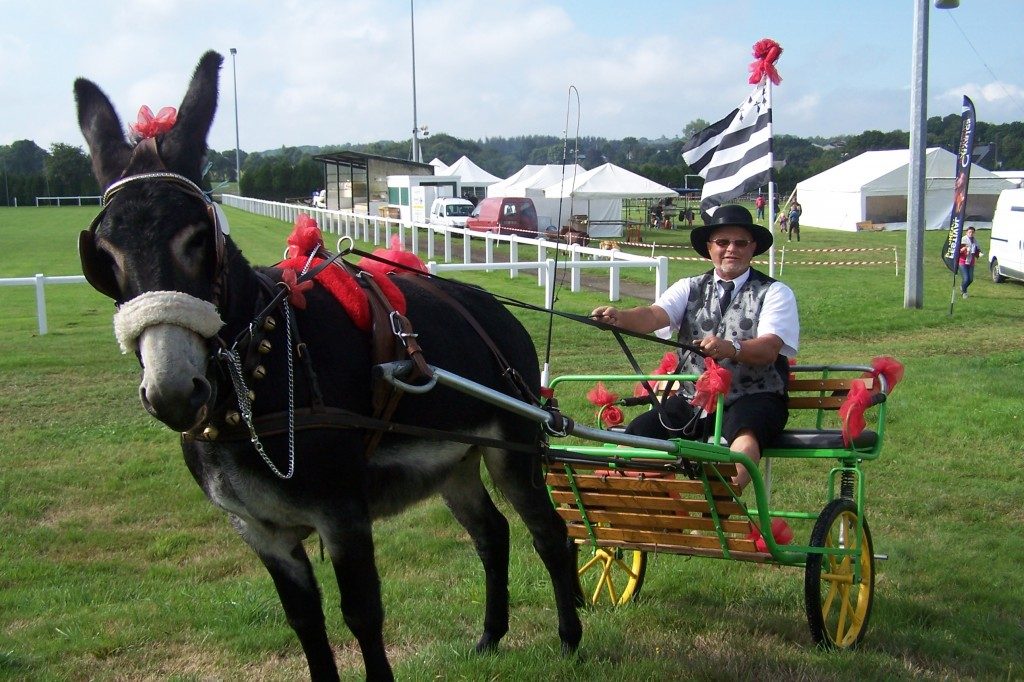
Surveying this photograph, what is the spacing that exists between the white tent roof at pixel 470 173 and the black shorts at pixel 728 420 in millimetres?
46357

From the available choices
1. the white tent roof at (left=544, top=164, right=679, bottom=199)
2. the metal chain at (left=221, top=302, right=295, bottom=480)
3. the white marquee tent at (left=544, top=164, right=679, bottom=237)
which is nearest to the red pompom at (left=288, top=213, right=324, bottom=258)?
the metal chain at (left=221, top=302, right=295, bottom=480)

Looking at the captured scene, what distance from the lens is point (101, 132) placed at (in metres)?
3.27

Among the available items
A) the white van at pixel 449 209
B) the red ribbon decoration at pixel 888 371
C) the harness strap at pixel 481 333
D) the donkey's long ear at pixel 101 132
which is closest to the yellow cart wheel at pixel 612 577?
the harness strap at pixel 481 333

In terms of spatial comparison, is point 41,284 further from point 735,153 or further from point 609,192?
point 609,192

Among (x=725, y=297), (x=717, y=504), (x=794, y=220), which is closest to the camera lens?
(x=717, y=504)

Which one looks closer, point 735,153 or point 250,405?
point 250,405

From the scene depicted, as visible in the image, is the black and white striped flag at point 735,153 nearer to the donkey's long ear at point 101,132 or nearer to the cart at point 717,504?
the cart at point 717,504

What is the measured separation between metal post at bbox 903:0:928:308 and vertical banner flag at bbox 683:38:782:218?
8683mm

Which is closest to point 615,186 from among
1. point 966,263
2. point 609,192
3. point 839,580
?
point 609,192

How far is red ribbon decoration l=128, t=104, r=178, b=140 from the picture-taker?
10.5 ft

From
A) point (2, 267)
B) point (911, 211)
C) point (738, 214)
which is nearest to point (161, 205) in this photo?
point (738, 214)

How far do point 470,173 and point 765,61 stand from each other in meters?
46.1

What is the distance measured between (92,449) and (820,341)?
10.1 metres

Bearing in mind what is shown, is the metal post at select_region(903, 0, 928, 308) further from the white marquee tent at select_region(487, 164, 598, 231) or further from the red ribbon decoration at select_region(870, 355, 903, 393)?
the white marquee tent at select_region(487, 164, 598, 231)
